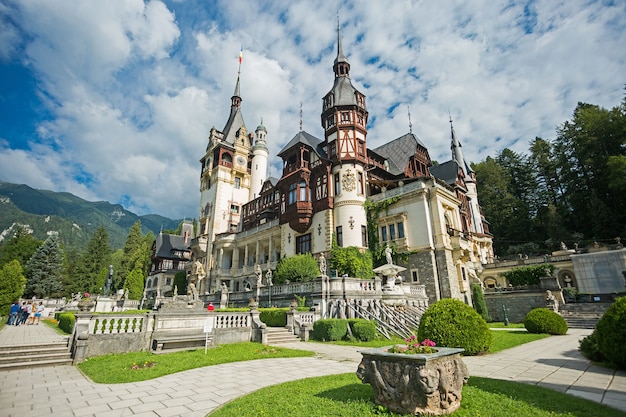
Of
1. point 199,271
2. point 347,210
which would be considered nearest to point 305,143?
point 347,210

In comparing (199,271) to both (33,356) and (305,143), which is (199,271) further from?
(33,356)

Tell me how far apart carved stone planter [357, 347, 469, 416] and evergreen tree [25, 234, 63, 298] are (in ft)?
222

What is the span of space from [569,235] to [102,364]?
53464 millimetres

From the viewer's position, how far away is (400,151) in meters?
40.6

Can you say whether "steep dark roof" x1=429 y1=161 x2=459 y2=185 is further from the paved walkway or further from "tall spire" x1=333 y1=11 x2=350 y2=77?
the paved walkway

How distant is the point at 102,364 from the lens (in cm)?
1008

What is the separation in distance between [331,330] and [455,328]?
7.54 meters

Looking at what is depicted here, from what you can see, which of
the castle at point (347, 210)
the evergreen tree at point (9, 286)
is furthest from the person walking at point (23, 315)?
the castle at point (347, 210)

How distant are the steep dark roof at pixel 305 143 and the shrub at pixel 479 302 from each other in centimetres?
2192

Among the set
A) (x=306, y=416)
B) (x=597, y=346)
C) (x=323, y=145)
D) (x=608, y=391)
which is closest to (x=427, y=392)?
(x=306, y=416)

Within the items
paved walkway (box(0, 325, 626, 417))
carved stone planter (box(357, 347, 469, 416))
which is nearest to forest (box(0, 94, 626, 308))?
paved walkway (box(0, 325, 626, 417))

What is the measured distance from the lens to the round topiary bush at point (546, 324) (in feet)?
58.5

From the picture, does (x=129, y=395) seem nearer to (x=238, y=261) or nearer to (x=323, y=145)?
(x=323, y=145)

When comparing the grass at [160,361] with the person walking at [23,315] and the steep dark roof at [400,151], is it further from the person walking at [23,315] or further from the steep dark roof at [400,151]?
the steep dark roof at [400,151]
